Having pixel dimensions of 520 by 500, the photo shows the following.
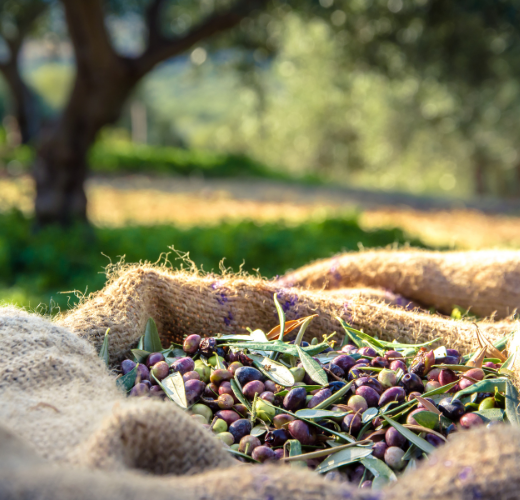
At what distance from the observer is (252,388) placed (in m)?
1.48

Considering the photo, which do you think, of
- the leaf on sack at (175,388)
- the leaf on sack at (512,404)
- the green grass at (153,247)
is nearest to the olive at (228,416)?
the leaf on sack at (175,388)

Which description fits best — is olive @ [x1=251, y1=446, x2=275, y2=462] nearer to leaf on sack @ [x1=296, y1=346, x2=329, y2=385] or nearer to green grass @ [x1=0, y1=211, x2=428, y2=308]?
leaf on sack @ [x1=296, y1=346, x2=329, y2=385]

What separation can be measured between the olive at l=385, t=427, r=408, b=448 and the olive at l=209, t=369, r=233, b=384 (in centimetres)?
47

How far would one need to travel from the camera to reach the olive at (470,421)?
131cm

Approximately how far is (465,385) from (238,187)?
1021cm

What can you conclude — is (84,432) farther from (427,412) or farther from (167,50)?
(167,50)

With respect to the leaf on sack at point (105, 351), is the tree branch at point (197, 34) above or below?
above

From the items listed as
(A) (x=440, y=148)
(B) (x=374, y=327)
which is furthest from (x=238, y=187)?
(B) (x=374, y=327)

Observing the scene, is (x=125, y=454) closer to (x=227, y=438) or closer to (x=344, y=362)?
(x=227, y=438)

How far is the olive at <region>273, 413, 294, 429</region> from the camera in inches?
54.9

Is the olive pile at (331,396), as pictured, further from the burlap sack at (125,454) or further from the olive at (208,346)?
the burlap sack at (125,454)

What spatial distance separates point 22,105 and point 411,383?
15203 millimetres

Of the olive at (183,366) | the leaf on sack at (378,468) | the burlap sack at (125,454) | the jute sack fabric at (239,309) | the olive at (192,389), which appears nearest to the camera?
the burlap sack at (125,454)

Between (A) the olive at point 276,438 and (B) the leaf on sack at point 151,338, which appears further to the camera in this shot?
(B) the leaf on sack at point 151,338
